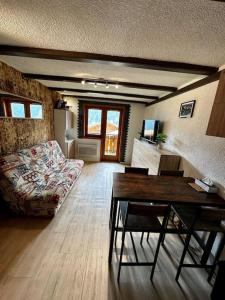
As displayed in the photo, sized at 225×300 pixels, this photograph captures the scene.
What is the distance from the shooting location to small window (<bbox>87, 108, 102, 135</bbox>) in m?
5.11

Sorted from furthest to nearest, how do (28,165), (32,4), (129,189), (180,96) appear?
(180,96) → (28,165) → (129,189) → (32,4)

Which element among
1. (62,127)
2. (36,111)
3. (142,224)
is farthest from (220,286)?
(62,127)

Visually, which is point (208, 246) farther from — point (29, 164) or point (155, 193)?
point (29, 164)

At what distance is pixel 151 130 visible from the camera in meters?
3.84

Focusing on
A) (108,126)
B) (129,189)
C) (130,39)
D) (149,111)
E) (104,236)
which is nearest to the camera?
(130,39)

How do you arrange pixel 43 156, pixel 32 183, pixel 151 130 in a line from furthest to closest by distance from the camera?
pixel 151 130 < pixel 43 156 < pixel 32 183

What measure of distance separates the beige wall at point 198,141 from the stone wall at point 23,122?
117 inches

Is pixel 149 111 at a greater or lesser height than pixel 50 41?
lesser

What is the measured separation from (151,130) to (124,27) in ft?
9.30

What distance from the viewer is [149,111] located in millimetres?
4707

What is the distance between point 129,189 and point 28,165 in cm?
190

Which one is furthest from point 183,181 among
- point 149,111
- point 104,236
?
point 149,111

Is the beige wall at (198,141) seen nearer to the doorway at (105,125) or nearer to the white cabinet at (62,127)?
the doorway at (105,125)

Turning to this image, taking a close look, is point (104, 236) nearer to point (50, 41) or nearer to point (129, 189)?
point (129, 189)
